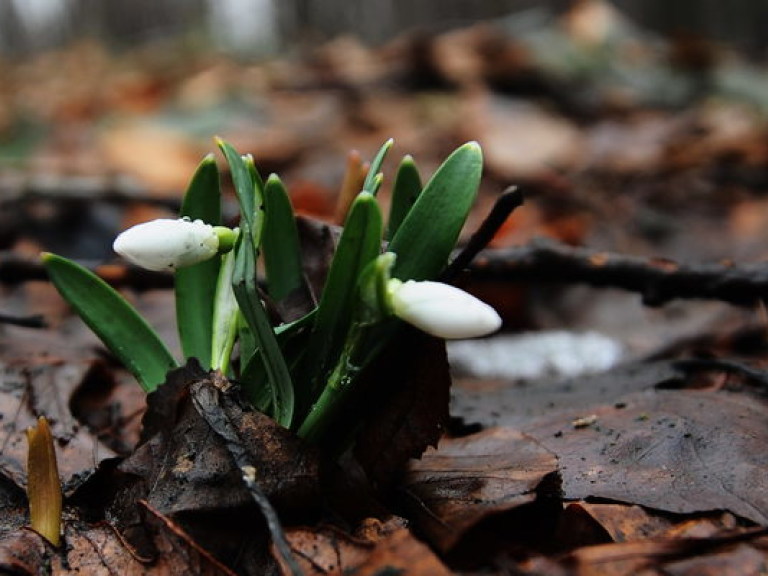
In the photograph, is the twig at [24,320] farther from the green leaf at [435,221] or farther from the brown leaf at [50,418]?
the green leaf at [435,221]

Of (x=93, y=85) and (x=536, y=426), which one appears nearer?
(x=536, y=426)

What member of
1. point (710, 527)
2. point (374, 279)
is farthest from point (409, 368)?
point (710, 527)

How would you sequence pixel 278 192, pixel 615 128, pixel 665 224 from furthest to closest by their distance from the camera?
1. pixel 615 128
2. pixel 665 224
3. pixel 278 192

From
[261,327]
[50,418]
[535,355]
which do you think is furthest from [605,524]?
[535,355]

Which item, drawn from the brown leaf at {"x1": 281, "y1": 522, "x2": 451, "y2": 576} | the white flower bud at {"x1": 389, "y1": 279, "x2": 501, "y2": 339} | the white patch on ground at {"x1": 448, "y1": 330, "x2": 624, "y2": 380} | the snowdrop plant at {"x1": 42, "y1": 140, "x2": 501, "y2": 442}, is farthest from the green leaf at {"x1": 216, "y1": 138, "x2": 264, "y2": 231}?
the white patch on ground at {"x1": 448, "y1": 330, "x2": 624, "y2": 380}

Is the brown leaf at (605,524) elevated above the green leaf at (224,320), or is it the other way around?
the green leaf at (224,320)

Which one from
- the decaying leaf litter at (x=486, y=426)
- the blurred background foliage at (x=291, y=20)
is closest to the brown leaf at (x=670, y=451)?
the decaying leaf litter at (x=486, y=426)

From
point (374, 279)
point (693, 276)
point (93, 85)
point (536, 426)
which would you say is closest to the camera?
point (374, 279)

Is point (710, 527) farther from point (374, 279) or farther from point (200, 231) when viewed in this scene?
point (200, 231)
